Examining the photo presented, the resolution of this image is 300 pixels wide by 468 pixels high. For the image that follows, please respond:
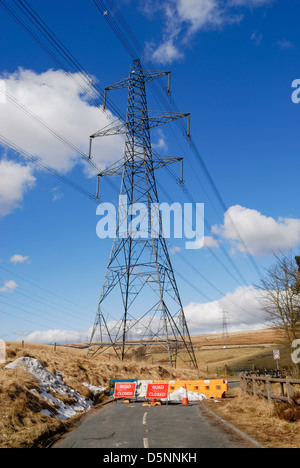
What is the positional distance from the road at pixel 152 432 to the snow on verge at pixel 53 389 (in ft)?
5.02

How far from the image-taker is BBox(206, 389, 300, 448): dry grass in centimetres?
1079

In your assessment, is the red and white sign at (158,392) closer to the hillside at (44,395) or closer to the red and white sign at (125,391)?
the red and white sign at (125,391)

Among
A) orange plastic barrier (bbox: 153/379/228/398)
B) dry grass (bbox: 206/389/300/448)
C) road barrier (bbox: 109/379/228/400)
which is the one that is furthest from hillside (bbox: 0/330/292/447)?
dry grass (bbox: 206/389/300/448)

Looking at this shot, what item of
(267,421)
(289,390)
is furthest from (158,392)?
(289,390)

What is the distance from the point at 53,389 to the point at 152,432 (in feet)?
29.0

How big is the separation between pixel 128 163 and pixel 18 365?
23.7 m

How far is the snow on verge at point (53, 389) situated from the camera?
59.0 feet

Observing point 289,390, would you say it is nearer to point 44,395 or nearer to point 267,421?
point 267,421

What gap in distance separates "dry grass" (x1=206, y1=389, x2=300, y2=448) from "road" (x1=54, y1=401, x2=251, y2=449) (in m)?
0.68

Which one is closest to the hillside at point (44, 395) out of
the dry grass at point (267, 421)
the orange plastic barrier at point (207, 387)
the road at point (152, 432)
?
the road at point (152, 432)

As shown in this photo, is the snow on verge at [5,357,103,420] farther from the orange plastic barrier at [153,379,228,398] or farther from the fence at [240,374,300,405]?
the fence at [240,374,300,405]
